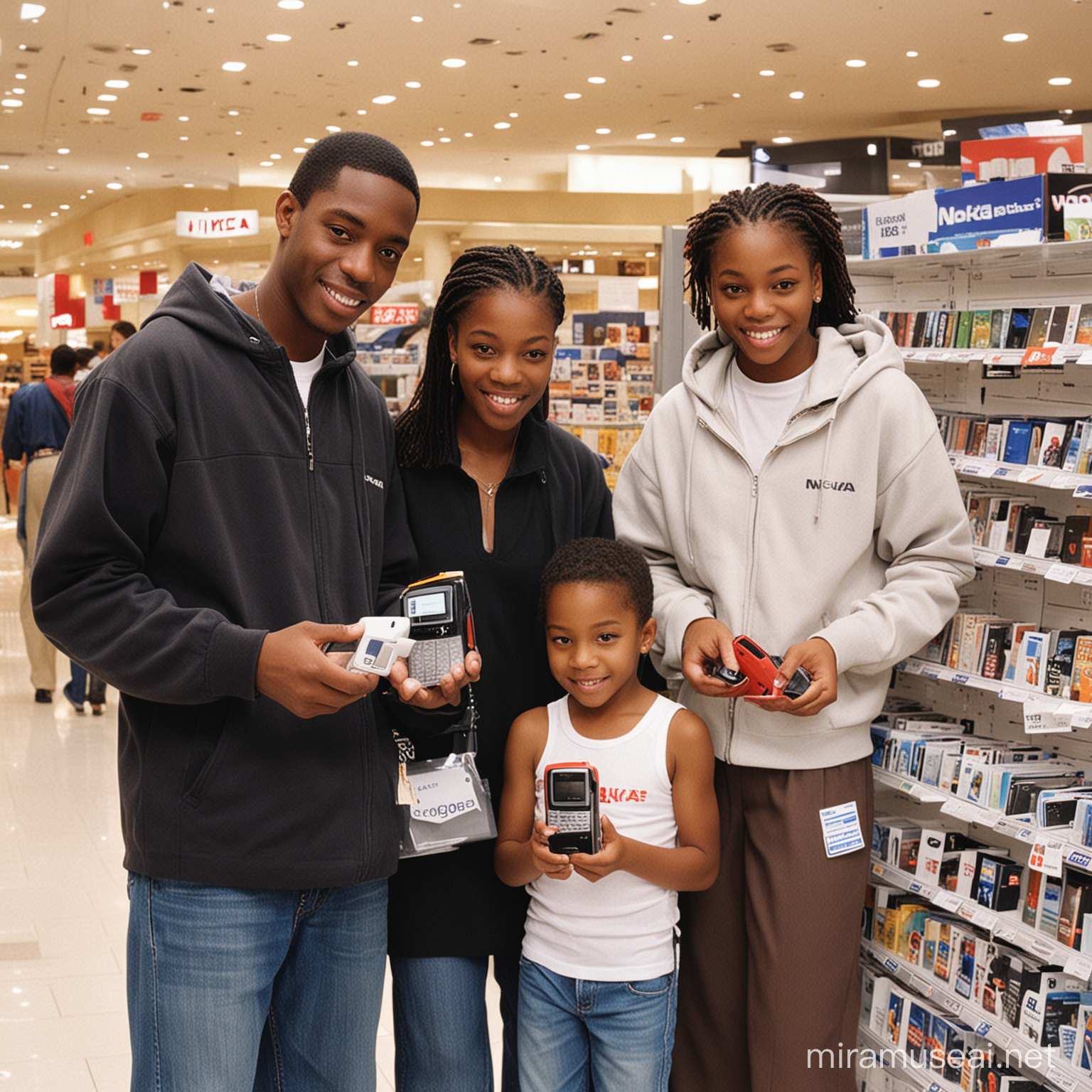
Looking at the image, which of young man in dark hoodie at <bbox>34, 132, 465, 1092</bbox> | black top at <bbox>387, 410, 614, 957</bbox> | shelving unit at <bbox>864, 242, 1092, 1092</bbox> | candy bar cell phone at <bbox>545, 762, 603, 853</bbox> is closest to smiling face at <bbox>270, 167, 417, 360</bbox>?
young man in dark hoodie at <bbox>34, 132, 465, 1092</bbox>

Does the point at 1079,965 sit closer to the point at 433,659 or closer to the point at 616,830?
the point at 616,830

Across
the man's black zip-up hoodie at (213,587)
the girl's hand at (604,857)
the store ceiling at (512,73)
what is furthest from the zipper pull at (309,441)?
the store ceiling at (512,73)

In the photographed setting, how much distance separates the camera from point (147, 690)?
1.53 m

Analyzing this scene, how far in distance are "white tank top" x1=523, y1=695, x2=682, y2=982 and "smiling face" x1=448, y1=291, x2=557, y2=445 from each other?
55 cm

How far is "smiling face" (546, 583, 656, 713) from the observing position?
1975 mm

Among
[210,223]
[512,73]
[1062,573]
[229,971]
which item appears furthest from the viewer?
[210,223]

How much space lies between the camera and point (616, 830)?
6.37ft

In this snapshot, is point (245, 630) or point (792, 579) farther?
point (792, 579)

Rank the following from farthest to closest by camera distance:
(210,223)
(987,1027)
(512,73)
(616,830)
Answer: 1. (210,223)
2. (512,73)
3. (987,1027)
4. (616,830)

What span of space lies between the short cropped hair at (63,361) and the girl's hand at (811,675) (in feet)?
22.6

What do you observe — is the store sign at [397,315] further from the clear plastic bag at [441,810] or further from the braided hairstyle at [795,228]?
the clear plastic bag at [441,810]

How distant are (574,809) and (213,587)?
2.10 ft

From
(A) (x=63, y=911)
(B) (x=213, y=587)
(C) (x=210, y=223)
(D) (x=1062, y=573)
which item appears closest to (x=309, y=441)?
(B) (x=213, y=587)

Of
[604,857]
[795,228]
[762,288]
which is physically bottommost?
[604,857]
